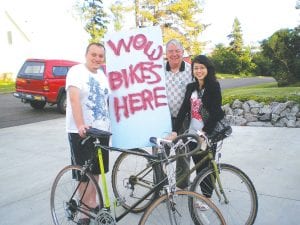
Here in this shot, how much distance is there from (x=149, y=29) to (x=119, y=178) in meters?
1.68

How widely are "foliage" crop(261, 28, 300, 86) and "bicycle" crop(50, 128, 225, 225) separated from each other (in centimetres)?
1069

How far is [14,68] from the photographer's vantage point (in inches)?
1117

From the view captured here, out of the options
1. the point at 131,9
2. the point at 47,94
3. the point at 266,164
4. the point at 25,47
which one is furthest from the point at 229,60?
the point at 266,164

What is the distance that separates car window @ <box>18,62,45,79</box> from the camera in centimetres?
1167

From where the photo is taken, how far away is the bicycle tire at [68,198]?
10.7 feet

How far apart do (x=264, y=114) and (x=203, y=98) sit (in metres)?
5.26

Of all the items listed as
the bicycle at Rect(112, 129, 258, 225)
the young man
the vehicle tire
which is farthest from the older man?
the vehicle tire

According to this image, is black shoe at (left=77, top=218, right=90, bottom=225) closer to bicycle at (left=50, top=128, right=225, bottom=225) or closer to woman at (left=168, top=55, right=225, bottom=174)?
bicycle at (left=50, top=128, right=225, bottom=225)

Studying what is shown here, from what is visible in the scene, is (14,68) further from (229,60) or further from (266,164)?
(266,164)

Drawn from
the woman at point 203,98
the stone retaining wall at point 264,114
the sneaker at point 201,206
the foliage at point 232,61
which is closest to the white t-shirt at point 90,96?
the woman at point 203,98

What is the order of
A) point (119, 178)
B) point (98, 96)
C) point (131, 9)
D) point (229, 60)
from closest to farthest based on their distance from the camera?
point (98, 96) < point (119, 178) < point (131, 9) < point (229, 60)

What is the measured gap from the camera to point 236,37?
160 feet

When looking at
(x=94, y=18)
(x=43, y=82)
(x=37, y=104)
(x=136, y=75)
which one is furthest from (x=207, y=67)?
(x=94, y=18)

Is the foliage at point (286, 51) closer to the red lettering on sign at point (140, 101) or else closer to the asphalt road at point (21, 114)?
the asphalt road at point (21, 114)
